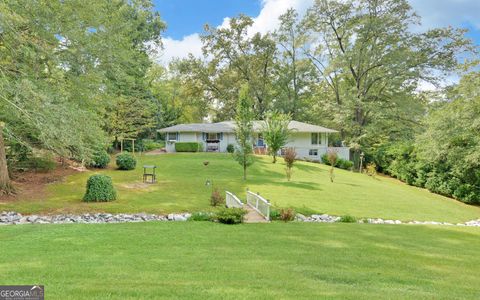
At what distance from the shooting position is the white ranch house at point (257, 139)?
33438 mm

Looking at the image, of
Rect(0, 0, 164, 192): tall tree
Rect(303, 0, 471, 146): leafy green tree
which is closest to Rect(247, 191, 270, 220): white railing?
Rect(0, 0, 164, 192): tall tree

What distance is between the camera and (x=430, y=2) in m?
13.7

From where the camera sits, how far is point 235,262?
5.37 m

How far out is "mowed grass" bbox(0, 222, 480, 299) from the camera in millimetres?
3949

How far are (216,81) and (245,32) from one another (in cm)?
A: 734

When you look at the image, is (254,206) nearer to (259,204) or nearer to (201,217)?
(259,204)

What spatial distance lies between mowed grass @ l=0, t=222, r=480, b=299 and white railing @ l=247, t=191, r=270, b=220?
1.35 metres

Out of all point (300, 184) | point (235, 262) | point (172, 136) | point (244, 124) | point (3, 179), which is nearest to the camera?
point (235, 262)

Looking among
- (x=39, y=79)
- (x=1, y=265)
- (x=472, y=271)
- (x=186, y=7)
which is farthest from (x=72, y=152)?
(x=472, y=271)

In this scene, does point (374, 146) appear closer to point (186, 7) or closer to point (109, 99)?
point (186, 7)

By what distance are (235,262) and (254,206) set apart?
273 inches

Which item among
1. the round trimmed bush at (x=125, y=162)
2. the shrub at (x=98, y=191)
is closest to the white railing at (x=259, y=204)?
the shrub at (x=98, y=191)

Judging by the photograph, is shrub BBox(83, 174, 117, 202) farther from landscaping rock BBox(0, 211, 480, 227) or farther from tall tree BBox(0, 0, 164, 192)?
landscaping rock BBox(0, 211, 480, 227)

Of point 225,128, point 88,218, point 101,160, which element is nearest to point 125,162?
point 101,160
